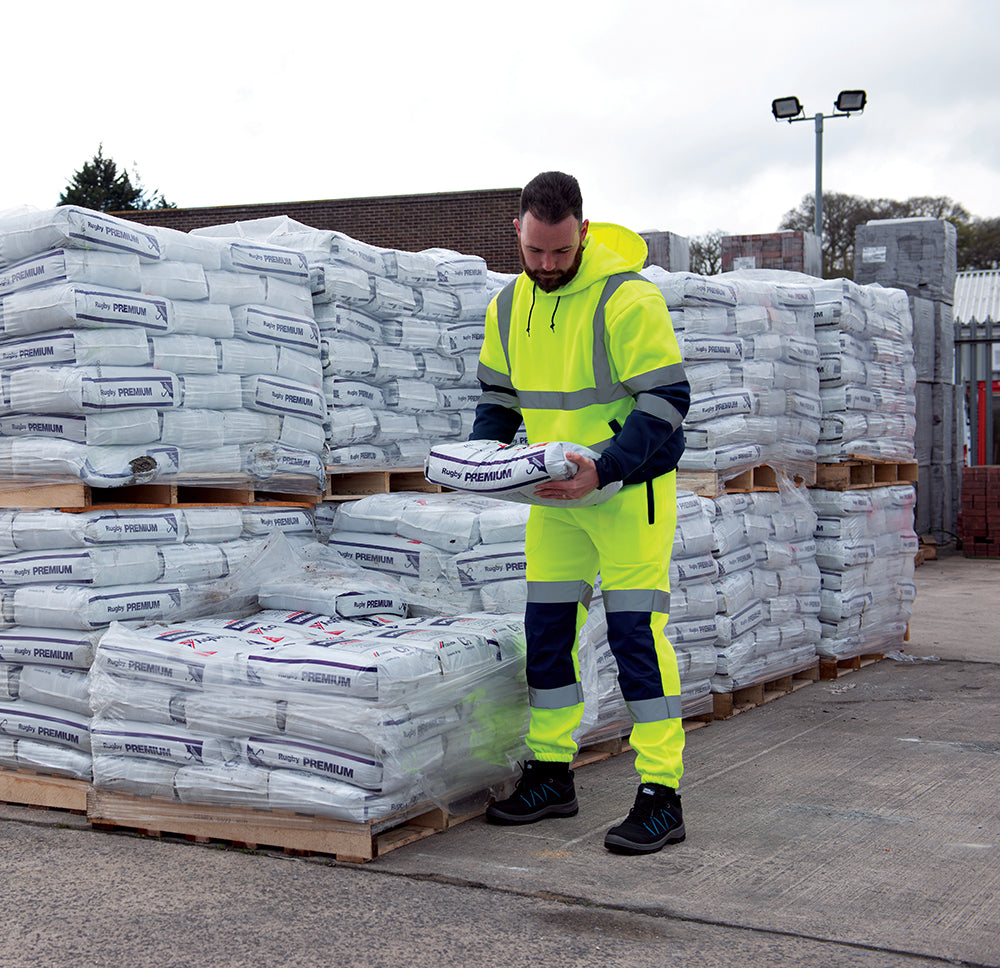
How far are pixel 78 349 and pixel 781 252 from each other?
30.8 feet

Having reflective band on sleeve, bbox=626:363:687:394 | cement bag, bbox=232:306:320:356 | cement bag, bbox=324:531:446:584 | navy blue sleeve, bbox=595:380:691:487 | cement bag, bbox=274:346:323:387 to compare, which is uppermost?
Result: cement bag, bbox=232:306:320:356

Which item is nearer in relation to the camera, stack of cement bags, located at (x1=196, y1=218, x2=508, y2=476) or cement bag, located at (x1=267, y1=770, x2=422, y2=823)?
cement bag, located at (x1=267, y1=770, x2=422, y2=823)

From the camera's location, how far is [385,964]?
2.89 meters

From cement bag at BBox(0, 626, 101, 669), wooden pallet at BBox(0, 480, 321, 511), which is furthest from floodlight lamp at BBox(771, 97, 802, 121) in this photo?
cement bag at BBox(0, 626, 101, 669)

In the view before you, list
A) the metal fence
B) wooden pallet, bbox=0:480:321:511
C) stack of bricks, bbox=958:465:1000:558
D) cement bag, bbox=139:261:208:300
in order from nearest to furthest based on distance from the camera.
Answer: wooden pallet, bbox=0:480:321:511
cement bag, bbox=139:261:208:300
stack of bricks, bbox=958:465:1000:558
the metal fence

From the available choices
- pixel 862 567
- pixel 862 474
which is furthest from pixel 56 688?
pixel 862 474

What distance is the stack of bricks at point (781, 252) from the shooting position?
1230 cm

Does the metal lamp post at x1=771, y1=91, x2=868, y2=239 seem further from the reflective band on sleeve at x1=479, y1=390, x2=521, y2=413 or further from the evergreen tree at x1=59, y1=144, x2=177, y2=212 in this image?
the evergreen tree at x1=59, y1=144, x2=177, y2=212

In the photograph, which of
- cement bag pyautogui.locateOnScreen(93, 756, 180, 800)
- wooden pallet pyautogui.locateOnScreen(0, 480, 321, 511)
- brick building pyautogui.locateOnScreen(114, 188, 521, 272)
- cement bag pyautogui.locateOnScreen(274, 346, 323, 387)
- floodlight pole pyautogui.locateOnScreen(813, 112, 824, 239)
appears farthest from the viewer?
brick building pyautogui.locateOnScreen(114, 188, 521, 272)

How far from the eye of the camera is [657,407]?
3670 mm

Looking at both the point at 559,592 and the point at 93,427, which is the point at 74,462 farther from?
the point at 559,592

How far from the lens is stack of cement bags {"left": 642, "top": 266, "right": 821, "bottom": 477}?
583cm

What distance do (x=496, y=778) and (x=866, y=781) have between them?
1.48m

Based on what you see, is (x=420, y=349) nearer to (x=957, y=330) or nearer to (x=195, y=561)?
(x=195, y=561)
